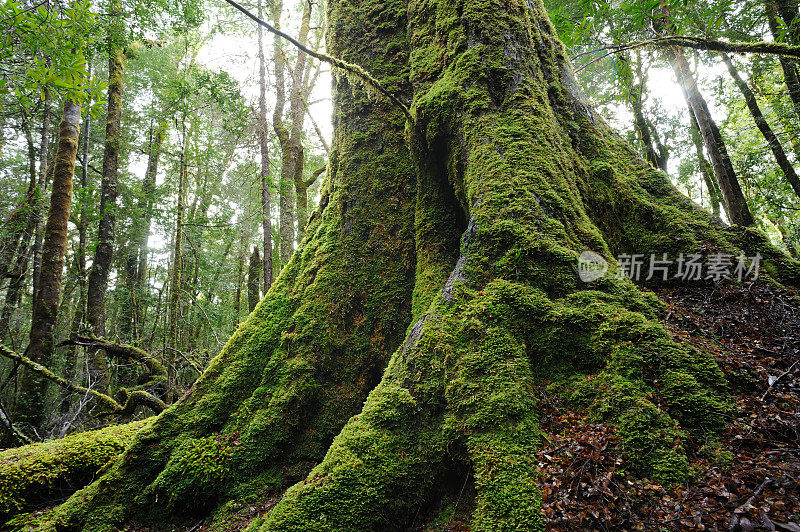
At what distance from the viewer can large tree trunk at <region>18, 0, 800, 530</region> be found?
2367 mm

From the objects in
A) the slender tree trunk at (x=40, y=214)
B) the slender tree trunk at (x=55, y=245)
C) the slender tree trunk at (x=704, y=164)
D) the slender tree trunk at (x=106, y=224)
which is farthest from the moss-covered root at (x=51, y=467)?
the slender tree trunk at (x=704, y=164)

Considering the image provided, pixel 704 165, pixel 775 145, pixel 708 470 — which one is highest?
pixel 704 165

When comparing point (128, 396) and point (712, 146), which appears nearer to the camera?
point (128, 396)

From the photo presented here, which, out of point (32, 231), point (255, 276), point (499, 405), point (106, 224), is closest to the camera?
point (499, 405)

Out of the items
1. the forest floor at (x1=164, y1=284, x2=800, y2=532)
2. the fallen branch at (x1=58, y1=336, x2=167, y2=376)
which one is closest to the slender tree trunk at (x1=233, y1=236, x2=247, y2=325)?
the fallen branch at (x1=58, y1=336, x2=167, y2=376)

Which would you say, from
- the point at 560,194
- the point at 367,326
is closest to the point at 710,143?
the point at 560,194

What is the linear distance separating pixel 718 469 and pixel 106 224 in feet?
37.6

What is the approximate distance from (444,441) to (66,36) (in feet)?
16.2

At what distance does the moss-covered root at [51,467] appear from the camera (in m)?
3.73

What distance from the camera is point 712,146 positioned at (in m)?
9.67

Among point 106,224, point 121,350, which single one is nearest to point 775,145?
point 121,350

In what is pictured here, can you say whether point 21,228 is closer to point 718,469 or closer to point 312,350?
point 312,350

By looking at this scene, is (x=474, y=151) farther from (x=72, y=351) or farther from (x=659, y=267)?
(x=72, y=351)

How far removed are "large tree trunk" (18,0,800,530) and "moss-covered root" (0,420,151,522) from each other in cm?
79
